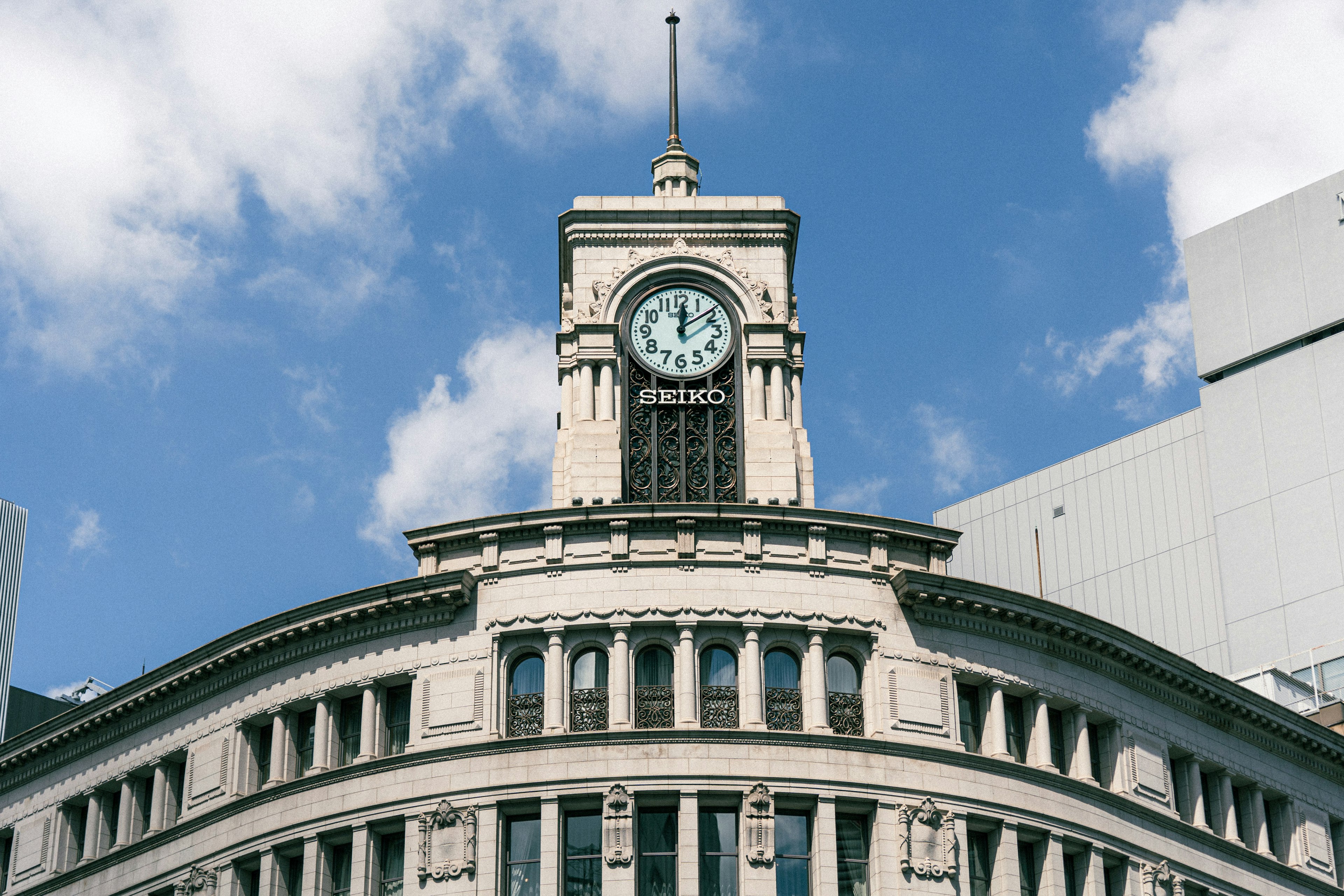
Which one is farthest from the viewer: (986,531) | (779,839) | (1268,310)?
Answer: (986,531)

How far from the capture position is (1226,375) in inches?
4422

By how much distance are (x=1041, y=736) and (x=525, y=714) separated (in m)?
15.7

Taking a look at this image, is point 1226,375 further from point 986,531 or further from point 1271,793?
point 1271,793

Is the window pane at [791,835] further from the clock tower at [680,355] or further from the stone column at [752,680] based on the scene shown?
the clock tower at [680,355]

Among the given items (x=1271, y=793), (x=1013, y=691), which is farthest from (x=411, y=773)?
(x=1271, y=793)

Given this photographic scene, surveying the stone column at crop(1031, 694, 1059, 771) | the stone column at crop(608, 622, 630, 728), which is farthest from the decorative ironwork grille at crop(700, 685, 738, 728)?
the stone column at crop(1031, 694, 1059, 771)

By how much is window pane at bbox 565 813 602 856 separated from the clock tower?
→ 13352 millimetres

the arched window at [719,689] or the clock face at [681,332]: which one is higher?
the clock face at [681,332]

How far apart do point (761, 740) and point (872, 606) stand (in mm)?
5764

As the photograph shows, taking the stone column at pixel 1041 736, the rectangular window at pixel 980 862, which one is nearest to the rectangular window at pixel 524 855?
the rectangular window at pixel 980 862

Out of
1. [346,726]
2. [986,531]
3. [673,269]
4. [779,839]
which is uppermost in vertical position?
[986,531]

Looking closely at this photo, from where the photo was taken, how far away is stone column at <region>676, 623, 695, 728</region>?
59062mm

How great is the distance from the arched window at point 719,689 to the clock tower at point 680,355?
31.4 feet

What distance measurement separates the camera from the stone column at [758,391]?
2810 inches
